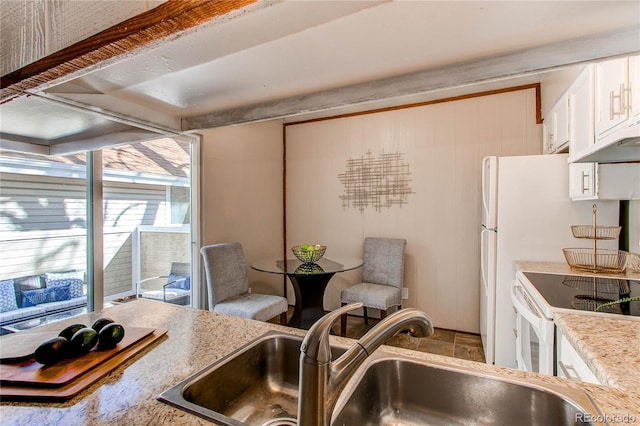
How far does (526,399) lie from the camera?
2.51 feet

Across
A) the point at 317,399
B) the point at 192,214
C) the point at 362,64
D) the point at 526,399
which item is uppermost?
the point at 362,64

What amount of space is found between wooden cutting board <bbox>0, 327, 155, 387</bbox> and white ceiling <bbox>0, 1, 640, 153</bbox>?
84cm

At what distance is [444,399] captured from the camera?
2.79ft

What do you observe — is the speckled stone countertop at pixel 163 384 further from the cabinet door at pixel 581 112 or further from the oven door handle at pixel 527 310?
the cabinet door at pixel 581 112

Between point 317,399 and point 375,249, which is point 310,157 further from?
point 317,399

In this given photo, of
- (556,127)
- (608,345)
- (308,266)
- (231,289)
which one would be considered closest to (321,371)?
(608,345)

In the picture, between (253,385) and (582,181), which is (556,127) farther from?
(253,385)

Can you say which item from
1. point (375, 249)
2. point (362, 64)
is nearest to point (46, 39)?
point (362, 64)

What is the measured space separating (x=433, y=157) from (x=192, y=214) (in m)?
2.61

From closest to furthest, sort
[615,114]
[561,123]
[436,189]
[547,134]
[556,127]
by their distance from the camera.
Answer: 1. [615,114]
2. [561,123]
3. [556,127]
4. [547,134]
5. [436,189]

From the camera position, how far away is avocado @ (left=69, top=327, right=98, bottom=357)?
34.8 inches

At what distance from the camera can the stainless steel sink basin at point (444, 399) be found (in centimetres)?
72

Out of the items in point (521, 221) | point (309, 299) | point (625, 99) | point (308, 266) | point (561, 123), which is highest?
point (561, 123)

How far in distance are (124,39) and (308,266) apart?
2321 mm
